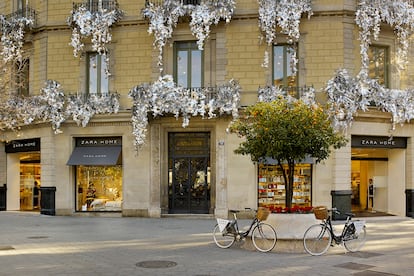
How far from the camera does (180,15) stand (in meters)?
24.2

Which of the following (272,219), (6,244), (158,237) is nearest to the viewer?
(272,219)

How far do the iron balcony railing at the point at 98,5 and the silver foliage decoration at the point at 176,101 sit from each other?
14.0 feet

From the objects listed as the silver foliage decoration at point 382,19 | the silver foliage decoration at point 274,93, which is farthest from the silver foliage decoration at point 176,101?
the silver foliage decoration at point 382,19

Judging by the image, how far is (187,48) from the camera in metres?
25.2

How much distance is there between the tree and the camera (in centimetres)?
1459

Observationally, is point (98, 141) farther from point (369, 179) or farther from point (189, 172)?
point (369, 179)

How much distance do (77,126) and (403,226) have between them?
15.0 meters

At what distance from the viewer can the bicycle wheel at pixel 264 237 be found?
13.8 m

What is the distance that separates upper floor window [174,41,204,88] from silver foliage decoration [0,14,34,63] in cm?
752

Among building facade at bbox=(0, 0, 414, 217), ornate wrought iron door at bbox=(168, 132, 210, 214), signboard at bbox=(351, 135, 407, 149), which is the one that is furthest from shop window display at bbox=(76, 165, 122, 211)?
signboard at bbox=(351, 135, 407, 149)

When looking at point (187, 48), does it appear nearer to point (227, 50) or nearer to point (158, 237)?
point (227, 50)

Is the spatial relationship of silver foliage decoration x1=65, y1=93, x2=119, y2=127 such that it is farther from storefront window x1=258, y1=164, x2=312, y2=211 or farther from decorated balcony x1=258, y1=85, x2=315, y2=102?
storefront window x1=258, y1=164, x2=312, y2=211

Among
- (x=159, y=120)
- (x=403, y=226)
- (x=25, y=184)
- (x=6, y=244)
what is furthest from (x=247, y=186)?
(x=25, y=184)

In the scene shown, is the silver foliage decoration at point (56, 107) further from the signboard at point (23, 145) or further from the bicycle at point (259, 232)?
the bicycle at point (259, 232)
